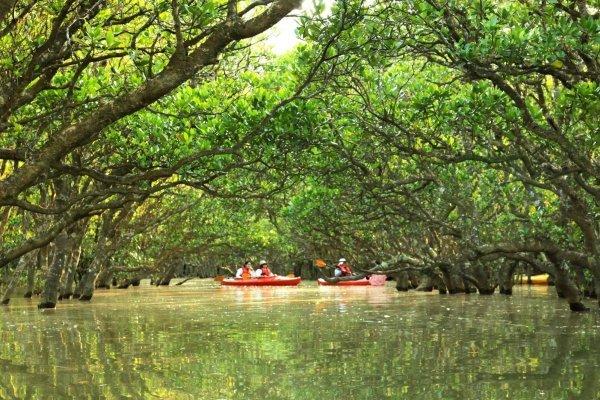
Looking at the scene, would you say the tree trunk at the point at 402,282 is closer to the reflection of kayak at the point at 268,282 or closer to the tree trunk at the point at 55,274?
the reflection of kayak at the point at 268,282

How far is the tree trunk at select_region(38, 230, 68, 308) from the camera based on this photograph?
872 inches

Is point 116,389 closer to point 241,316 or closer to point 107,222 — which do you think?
point 241,316

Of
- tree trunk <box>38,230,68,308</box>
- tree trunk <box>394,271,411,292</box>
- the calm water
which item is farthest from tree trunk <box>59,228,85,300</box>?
tree trunk <box>394,271,411,292</box>

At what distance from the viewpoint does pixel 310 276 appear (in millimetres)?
70500

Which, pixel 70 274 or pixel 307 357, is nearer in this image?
pixel 307 357

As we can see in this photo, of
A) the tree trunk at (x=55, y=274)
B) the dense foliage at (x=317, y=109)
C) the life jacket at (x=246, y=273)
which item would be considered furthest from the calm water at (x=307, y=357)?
the life jacket at (x=246, y=273)

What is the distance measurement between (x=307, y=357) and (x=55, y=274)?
14.6 meters

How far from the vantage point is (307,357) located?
1005 cm

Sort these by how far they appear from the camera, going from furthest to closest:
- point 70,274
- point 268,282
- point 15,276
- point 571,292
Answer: point 268,282
point 70,274
point 15,276
point 571,292

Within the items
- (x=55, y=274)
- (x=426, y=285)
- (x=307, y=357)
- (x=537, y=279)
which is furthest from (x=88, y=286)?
(x=537, y=279)

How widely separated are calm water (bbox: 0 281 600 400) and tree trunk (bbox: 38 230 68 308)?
473 centimetres

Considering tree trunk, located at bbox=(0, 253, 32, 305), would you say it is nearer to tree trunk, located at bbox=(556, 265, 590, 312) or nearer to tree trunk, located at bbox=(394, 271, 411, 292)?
tree trunk, located at bbox=(556, 265, 590, 312)

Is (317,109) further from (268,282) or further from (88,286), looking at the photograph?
(268,282)

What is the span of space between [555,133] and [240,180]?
1029cm
